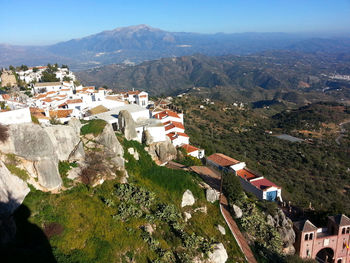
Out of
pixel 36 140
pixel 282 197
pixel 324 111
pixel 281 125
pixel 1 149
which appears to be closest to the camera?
pixel 1 149

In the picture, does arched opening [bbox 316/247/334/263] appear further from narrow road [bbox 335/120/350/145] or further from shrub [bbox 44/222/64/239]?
narrow road [bbox 335/120/350/145]

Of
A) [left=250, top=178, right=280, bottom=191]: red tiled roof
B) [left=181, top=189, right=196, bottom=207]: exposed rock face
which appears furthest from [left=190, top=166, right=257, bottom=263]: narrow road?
[left=250, top=178, right=280, bottom=191]: red tiled roof

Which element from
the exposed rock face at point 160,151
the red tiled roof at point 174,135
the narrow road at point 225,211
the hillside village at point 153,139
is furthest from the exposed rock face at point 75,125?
the red tiled roof at point 174,135

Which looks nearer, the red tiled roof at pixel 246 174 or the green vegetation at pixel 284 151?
the red tiled roof at pixel 246 174

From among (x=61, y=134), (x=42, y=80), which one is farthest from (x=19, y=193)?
(x=42, y=80)

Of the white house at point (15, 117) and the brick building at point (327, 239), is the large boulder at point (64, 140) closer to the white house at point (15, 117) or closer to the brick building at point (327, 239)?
the white house at point (15, 117)

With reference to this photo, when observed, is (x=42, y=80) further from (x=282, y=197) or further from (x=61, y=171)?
(x=282, y=197)
